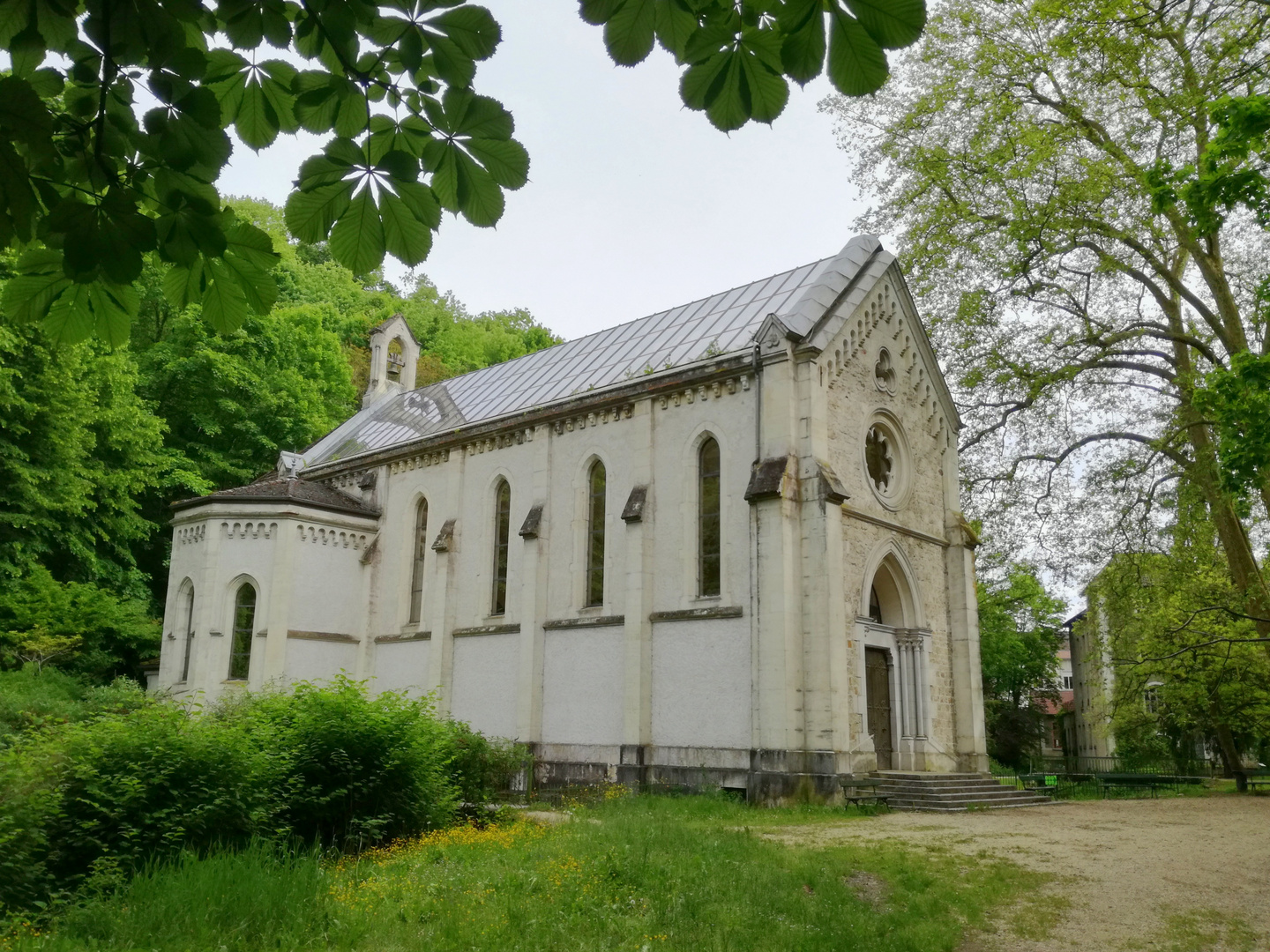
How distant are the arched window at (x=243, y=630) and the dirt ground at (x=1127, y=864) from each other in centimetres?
1562

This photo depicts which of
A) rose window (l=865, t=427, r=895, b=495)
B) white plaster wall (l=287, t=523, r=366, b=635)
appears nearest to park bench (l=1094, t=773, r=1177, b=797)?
rose window (l=865, t=427, r=895, b=495)

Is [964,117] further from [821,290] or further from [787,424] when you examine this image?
[787,424]

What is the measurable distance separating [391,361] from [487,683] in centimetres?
1527

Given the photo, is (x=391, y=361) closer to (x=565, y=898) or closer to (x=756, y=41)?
(x=565, y=898)

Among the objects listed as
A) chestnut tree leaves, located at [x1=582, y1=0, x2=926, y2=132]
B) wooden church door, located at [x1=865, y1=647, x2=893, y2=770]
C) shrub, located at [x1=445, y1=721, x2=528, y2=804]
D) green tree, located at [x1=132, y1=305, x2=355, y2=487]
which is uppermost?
green tree, located at [x1=132, y1=305, x2=355, y2=487]

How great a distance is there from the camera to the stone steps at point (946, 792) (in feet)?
55.5

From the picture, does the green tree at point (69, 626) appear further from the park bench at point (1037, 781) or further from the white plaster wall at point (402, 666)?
the park bench at point (1037, 781)

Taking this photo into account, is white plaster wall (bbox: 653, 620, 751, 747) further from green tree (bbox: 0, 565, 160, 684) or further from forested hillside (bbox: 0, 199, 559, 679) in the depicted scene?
green tree (bbox: 0, 565, 160, 684)

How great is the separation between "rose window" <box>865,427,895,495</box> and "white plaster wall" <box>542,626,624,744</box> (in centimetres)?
586

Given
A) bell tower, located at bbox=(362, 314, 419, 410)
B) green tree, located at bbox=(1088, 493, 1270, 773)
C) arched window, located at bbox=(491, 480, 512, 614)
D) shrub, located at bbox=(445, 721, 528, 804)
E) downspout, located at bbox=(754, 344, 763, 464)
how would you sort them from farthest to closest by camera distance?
bell tower, located at bbox=(362, 314, 419, 410) → arched window, located at bbox=(491, 480, 512, 614) → green tree, located at bbox=(1088, 493, 1270, 773) → downspout, located at bbox=(754, 344, 763, 464) → shrub, located at bbox=(445, 721, 528, 804)

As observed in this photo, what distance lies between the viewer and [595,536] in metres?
21.2

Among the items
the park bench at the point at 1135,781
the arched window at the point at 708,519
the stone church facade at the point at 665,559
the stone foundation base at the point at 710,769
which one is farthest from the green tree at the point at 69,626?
the park bench at the point at 1135,781

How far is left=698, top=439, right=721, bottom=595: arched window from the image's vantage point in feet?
61.9

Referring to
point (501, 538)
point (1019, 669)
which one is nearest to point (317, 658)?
point (501, 538)
